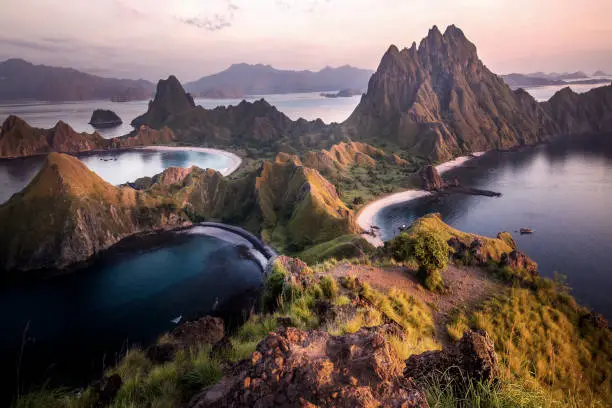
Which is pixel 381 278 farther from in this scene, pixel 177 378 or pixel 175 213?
pixel 175 213

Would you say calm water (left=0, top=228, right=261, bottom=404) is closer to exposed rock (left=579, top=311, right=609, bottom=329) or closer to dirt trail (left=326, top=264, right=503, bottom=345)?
dirt trail (left=326, top=264, right=503, bottom=345)

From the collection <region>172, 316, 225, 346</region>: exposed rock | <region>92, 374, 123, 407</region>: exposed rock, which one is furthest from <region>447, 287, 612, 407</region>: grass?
<region>92, 374, 123, 407</region>: exposed rock

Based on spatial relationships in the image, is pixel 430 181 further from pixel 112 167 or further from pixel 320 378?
pixel 112 167

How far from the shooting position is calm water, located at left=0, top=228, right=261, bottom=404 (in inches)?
1672

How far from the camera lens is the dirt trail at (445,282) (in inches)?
672

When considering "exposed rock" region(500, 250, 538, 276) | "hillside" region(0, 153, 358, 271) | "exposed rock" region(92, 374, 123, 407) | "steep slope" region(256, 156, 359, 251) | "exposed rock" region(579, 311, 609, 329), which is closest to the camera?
"exposed rock" region(92, 374, 123, 407)

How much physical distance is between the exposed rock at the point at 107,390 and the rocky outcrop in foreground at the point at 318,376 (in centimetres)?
285

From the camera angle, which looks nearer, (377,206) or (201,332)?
(201,332)

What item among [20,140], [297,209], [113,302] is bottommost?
[113,302]

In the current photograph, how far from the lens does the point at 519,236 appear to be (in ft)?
254

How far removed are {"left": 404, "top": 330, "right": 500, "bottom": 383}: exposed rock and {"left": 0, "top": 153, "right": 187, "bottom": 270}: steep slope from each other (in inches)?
3144

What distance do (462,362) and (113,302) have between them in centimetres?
6257

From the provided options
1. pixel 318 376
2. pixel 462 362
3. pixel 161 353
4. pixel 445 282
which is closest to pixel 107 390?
pixel 161 353

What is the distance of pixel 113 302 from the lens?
55688mm
